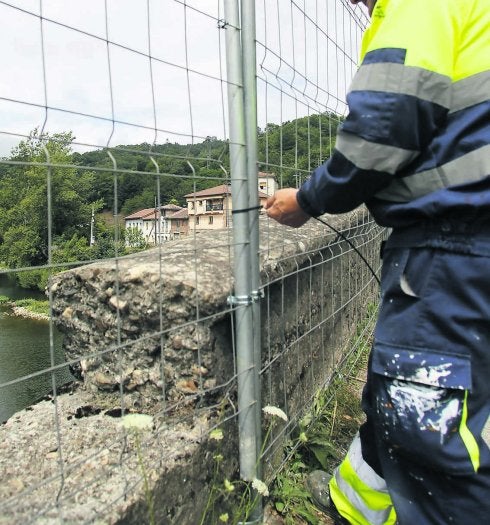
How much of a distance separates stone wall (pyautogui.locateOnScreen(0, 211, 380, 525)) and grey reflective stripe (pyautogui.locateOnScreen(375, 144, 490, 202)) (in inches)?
26.3

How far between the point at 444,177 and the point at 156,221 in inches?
33.6

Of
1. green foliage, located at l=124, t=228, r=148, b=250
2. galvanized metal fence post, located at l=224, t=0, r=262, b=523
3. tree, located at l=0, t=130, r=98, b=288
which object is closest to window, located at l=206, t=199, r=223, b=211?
galvanized metal fence post, located at l=224, t=0, r=262, b=523

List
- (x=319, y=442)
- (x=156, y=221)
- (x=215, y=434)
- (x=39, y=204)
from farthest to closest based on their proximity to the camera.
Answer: (x=319, y=442) < (x=215, y=434) < (x=156, y=221) < (x=39, y=204)

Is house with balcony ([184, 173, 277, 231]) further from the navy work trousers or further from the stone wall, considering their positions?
the navy work trousers

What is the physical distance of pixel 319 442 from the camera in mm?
2574

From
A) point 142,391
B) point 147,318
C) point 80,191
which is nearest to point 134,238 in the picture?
point 80,191

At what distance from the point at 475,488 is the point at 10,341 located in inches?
262

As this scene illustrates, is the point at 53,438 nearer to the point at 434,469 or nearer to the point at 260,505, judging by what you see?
the point at 260,505

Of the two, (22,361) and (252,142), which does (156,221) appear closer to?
(252,142)

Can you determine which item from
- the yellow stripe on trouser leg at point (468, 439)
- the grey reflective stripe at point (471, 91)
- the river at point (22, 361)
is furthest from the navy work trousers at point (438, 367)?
the river at point (22, 361)

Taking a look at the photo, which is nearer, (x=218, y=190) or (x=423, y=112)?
(x=423, y=112)

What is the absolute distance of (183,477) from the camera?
1.65m

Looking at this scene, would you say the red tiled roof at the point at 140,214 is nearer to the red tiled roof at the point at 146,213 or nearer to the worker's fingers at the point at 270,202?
the red tiled roof at the point at 146,213

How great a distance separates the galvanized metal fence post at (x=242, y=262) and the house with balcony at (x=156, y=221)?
0.73 feet
